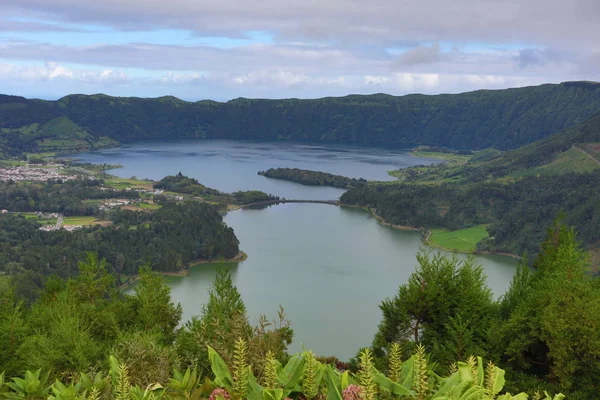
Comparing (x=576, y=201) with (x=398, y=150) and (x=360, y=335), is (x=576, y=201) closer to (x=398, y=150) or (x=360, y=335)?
(x=360, y=335)

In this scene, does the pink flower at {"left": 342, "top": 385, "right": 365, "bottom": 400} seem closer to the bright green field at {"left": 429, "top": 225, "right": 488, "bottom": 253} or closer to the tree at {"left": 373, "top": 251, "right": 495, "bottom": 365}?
the tree at {"left": 373, "top": 251, "right": 495, "bottom": 365}

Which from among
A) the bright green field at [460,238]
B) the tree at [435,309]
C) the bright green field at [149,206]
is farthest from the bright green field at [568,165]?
the tree at [435,309]

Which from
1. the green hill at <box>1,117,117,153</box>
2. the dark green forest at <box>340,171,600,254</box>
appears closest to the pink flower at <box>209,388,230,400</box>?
the dark green forest at <box>340,171,600,254</box>

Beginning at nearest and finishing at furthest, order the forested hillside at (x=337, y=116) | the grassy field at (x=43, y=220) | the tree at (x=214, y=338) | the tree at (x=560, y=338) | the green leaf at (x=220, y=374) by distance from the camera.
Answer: the green leaf at (x=220, y=374) → the tree at (x=214, y=338) → the tree at (x=560, y=338) → the grassy field at (x=43, y=220) → the forested hillside at (x=337, y=116)

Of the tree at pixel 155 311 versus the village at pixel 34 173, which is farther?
the village at pixel 34 173

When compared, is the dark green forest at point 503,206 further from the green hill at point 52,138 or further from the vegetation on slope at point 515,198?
the green hill at point 52,138

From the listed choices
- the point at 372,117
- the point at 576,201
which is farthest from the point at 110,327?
the point at 372,117

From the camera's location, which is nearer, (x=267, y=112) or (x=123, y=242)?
(x=123, y=242)

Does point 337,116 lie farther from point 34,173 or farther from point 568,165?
point 568,165
